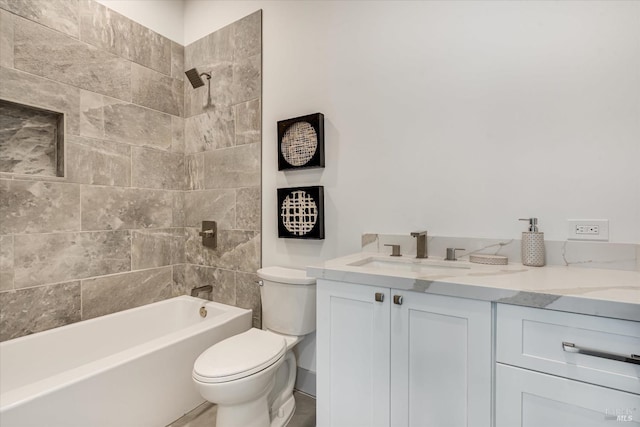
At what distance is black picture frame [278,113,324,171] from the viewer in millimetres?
1860

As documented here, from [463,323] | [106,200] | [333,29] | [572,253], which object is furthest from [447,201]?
[106,200]

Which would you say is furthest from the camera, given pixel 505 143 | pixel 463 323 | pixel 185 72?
pixel 185 72

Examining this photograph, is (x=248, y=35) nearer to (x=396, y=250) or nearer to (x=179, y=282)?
(x=396, y=250)

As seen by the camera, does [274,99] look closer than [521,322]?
No

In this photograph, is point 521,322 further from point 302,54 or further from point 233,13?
point 233,13

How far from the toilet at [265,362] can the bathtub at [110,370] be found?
1.09 feet

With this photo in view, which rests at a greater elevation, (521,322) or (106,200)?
(106,200)

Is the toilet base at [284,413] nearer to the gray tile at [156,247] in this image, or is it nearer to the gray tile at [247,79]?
the gray tile at [156,247]

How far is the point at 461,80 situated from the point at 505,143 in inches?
15.0

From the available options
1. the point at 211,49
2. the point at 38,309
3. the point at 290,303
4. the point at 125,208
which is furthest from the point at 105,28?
the point at 290,303

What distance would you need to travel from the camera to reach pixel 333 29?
1866 mm

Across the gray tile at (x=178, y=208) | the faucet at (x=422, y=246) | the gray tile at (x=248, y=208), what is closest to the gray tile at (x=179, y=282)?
the gray tile at (x=178, y=208)

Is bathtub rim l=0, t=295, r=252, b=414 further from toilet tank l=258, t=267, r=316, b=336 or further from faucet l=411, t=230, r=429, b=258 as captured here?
faucet l=411, t=230, r=429, b=258

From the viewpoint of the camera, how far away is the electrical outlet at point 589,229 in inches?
48.3
